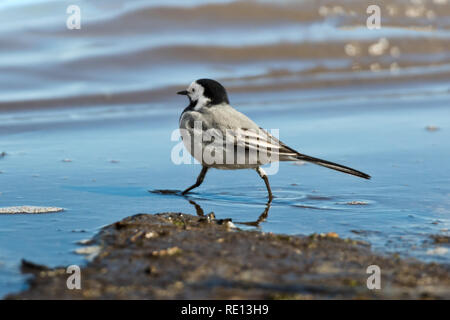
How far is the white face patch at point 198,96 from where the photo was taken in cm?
521

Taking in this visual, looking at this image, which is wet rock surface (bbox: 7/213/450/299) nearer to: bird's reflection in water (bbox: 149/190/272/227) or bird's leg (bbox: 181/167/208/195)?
bird's reflection in water (bbox: 149/190/272/227)

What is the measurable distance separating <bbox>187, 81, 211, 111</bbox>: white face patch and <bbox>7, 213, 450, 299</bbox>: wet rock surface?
166 cm

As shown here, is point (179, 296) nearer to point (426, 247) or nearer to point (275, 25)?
point (426, 247)

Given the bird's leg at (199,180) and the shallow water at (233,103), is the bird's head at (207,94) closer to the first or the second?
the bird's leg at (199,180)

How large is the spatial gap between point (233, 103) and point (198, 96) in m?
4.80

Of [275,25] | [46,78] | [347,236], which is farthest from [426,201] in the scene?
[275,25]

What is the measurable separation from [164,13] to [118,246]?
11329 millimetres

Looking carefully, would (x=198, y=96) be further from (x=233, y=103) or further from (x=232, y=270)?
(x=233, y=103)

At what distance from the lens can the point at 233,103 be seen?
33.0 feet

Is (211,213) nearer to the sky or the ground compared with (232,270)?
nearer to the sky

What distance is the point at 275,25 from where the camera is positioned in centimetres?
1420

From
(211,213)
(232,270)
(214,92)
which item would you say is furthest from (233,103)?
(232,270)

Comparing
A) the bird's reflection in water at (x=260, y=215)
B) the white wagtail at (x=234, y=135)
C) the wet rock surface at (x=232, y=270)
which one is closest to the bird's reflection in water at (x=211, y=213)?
the bird's reflection in water at (x=260, y=215)

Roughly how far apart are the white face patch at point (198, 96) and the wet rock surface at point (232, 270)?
1.66 m
